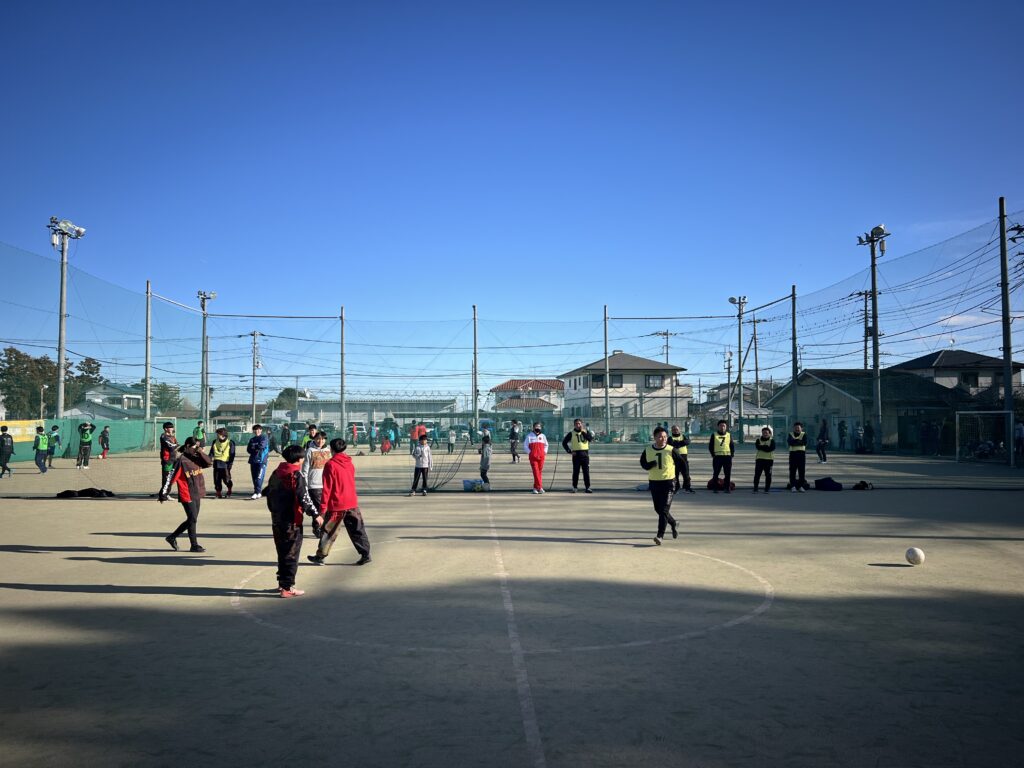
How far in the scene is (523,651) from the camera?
5828 mm

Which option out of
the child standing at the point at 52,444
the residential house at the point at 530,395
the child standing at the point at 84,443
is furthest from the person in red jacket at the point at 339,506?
the residential house at the point at 530,395

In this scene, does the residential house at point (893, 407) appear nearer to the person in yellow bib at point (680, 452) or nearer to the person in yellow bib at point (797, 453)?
the person in yellow bib at point (797, 453)

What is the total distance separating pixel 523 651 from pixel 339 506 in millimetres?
4202

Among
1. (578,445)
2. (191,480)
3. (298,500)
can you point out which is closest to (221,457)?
(191,480)

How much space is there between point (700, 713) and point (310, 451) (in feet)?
25.0

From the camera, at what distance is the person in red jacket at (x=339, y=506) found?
9258mm

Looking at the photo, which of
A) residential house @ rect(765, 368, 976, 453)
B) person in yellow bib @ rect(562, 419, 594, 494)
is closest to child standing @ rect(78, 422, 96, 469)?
person in yellow bib @ rect(562, 419, 594, 494)

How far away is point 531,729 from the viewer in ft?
14.2

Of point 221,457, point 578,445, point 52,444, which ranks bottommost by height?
Result: point 52,444

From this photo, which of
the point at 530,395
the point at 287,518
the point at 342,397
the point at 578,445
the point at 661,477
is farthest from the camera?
the point at 530,395

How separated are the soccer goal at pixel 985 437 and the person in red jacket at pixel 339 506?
27806 millimetres

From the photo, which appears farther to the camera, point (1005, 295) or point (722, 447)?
point (1005, 295)

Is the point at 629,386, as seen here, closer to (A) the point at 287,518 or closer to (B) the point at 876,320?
(B) the point at 876,320

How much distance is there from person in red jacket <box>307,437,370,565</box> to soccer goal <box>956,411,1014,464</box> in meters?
27.8
